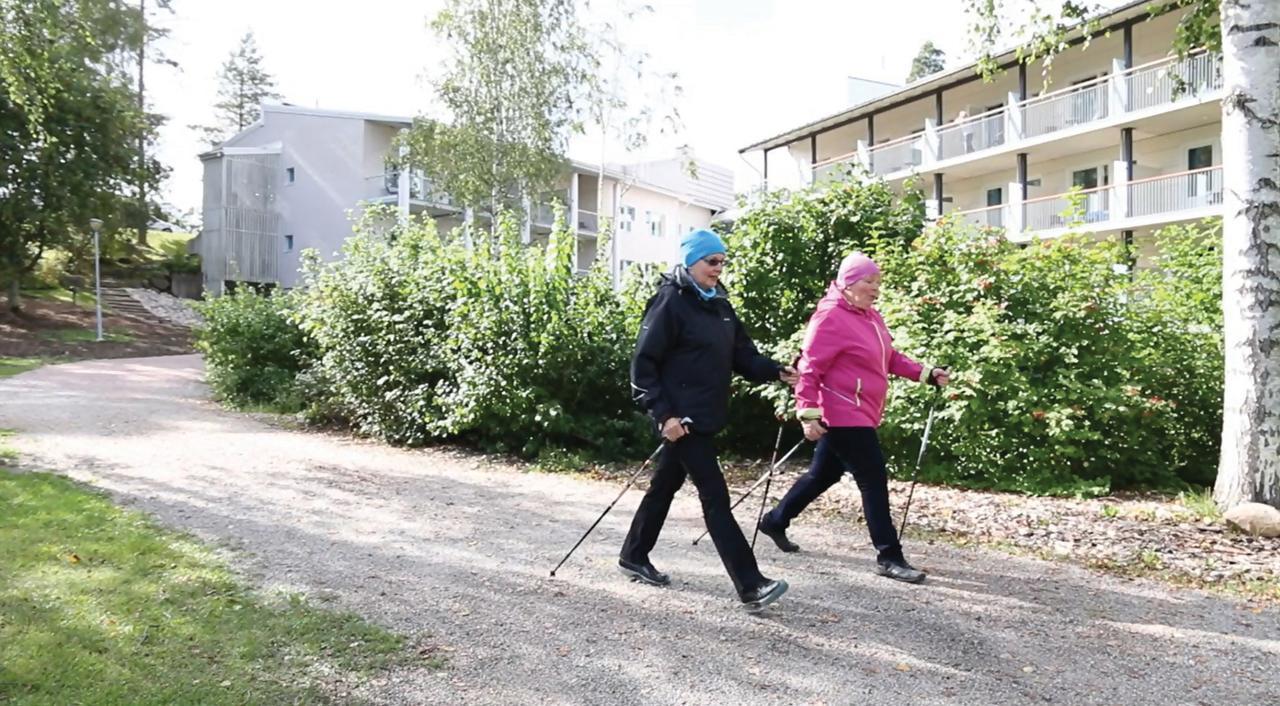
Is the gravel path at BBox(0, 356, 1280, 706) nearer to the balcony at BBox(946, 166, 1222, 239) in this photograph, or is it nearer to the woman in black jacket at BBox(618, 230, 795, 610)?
the woman in black jacket at BBox(618, 230, 795, 610)

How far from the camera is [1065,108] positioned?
27.1 meters

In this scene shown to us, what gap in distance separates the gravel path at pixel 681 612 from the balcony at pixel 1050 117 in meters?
16.0

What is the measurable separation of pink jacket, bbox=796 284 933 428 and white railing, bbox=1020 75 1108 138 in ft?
78.6

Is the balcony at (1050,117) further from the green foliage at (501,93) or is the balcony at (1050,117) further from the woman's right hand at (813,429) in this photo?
the woman's right hand at (813,429)

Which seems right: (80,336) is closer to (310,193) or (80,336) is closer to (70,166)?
(70,166)

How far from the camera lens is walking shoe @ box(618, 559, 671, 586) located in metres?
4.85

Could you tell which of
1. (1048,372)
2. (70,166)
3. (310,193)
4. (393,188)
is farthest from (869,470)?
(310,193)

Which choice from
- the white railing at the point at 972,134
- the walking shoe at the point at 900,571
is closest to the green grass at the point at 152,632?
the walking shoe at the point at 900,571

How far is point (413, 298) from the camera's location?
32.9 feet

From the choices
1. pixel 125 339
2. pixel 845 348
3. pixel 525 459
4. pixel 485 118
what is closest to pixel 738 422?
pixel 525 459

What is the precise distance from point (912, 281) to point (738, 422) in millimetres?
2328

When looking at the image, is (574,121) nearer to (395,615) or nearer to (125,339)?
(125,339)

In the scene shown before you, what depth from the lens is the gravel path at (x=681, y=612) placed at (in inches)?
141

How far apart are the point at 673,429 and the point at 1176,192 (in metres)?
24.9
